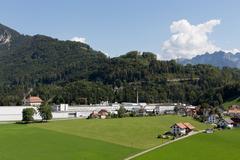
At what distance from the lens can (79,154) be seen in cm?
6081

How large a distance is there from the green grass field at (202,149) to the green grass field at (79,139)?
385 cm

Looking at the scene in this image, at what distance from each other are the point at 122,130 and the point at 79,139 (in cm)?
1398

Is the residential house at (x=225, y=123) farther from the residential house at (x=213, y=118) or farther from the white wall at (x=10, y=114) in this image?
the white wall at (x=10, y=114)

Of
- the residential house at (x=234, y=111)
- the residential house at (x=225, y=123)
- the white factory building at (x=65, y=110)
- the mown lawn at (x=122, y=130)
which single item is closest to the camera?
the mown lawn at (x=122, y=130)

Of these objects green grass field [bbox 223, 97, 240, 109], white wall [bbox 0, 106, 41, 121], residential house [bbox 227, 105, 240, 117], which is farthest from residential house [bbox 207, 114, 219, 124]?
green grass field [bbox 223, 97, 240, 109]

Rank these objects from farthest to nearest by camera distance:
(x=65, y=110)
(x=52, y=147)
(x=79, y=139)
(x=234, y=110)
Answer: (x=234, y=110)
(x=65, y=110)
(x=79, y=139)
(x=52, y=147)

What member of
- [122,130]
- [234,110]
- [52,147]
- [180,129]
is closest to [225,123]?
[180,129]

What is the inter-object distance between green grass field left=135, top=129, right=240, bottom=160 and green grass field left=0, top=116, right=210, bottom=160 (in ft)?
12.6

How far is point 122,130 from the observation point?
87750 millimetres

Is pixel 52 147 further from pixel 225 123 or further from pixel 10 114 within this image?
pixel 10 114

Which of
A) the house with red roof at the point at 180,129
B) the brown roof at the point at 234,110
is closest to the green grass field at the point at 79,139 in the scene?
the house with red roof at the point at 180,129

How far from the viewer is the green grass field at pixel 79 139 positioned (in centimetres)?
6056

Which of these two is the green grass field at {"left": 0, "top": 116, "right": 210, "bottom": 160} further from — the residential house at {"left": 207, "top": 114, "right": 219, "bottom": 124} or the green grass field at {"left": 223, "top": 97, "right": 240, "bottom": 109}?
the green grass field at {"left": 223, "top": 97, "right": 240, "bottom": 109}

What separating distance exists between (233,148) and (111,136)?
69.2 ft
